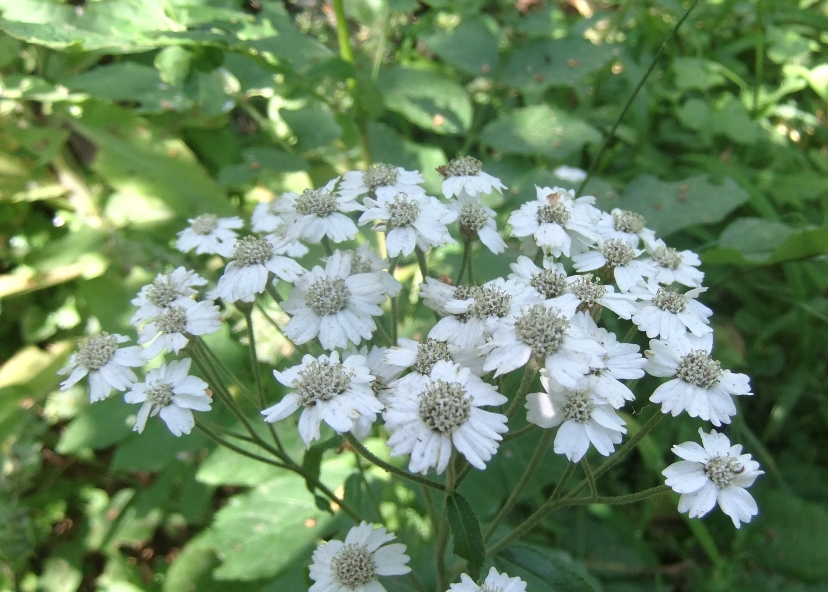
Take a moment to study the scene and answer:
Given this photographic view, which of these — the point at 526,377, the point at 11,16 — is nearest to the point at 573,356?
the point at 526,377

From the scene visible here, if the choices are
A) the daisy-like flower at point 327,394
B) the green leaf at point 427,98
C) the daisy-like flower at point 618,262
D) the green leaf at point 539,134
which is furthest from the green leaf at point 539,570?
the green leaf at point 427,98

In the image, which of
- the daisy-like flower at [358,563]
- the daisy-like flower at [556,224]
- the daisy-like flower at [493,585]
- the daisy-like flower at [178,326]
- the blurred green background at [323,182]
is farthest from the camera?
the blurred green background at [323,182]

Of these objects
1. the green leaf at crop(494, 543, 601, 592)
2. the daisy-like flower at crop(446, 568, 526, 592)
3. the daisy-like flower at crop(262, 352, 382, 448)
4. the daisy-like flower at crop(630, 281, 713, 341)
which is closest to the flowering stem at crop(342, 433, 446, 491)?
the daisy-like flower at crop(262, 352, 382, 448)

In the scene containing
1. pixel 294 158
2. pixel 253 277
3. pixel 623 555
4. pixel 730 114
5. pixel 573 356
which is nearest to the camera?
pixel 573 356

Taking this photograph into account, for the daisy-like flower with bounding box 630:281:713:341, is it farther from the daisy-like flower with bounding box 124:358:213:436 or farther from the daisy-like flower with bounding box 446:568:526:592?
the daisy-like flower with bounding box 124:358:213:436

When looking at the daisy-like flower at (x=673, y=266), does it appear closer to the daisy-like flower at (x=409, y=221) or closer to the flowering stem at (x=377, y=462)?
the daisy-like flower at (x=409, y=221)

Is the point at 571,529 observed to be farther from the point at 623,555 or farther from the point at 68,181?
the point at 68,181
